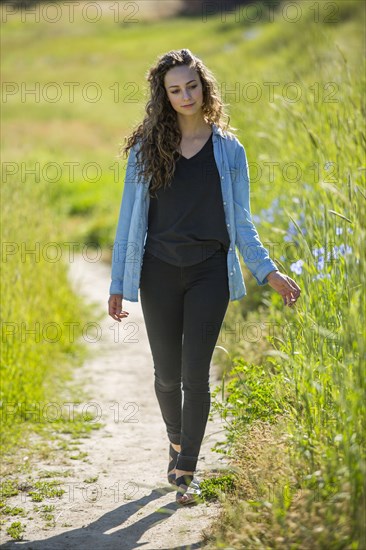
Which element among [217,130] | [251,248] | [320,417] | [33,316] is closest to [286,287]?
[251,248]

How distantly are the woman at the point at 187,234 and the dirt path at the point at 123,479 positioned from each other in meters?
0.22

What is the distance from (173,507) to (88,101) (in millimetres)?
32373

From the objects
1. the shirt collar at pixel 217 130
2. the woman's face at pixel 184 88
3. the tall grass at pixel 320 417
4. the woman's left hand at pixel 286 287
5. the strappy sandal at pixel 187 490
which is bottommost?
the strappy sandal at pixel 187 490

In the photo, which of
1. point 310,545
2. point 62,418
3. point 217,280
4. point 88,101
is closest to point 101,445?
point 62,418

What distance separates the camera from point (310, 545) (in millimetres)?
2590

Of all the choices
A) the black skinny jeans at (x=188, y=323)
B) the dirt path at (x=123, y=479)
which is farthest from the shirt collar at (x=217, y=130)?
the dirt path at (x=123, y=479)

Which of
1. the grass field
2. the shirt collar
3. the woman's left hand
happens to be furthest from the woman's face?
the woman's left hand

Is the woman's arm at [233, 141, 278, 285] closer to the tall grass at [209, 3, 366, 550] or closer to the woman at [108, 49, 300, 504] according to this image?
the woman at [108, 49, 300, 504]

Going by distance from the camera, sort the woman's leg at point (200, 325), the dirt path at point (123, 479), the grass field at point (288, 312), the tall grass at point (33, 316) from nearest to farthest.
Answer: the grass field at point (288, 312), the dirt path at point (123, 479), the woman's leg at point (200, 325), the tall grass at point (33, 316)

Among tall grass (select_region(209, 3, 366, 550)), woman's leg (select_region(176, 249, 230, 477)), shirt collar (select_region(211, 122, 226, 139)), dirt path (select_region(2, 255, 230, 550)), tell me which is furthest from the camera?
shirt collar (select_region(211, 122, 226, 139))

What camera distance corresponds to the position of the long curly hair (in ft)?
11.7

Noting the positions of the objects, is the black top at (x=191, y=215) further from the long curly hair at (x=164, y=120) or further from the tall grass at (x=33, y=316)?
the tall grass at (x=33, y=316)

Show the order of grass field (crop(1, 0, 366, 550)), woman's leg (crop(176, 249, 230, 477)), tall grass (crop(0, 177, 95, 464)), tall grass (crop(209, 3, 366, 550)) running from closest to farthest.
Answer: tall grass (crop(209, 3, 366, 550))
grass field (crop(1, 0, 366, 550))
woman's leg (crop(176, 249, 230, 477))
tall grass (crop(0, 177, 95, 464))

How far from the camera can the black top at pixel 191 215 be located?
3.52m
